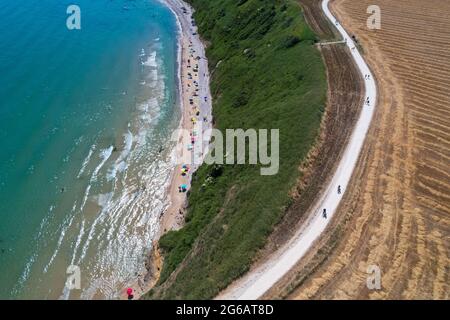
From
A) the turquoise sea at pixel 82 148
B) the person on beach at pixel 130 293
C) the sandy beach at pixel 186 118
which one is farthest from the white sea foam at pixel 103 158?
the person on beach at pixel 130 293

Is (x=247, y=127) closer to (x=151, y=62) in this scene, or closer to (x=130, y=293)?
(x=130, y=293)

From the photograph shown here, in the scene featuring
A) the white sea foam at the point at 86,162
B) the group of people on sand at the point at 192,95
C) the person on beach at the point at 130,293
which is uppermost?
the group of people on sand at the point at 192,95

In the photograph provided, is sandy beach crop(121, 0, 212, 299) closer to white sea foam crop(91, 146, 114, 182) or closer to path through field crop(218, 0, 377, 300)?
white sea foam crop(91, 146, 114, 182)

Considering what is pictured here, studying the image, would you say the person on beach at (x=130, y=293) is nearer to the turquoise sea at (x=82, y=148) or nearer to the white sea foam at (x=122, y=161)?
the turquoise sea at (x=82, y=148)

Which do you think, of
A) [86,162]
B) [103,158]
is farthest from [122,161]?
[86,162]

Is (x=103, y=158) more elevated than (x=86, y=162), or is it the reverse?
(x=103, y=158)
